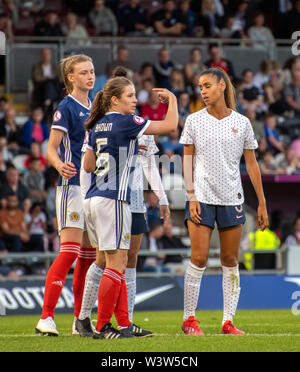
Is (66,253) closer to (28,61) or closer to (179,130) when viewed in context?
(179,130)

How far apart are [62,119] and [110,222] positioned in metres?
1.10

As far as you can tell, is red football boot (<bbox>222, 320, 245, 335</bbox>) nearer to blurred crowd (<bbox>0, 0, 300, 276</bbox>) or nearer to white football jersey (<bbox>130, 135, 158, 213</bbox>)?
white football jersey (<bbox>130, 135, 158, 213</bbox>)

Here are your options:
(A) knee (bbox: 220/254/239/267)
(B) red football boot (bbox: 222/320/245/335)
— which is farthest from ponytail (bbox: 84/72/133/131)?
(B) red football boot (bbox: 222/320/245/335)

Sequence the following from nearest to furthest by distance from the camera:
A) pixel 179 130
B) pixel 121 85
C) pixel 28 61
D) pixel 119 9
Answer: pixel 121 85 → pixel 179 130 → pixel 28 61 → pixel 119 9

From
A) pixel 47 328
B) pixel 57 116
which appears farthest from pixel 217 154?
pixel 47 328

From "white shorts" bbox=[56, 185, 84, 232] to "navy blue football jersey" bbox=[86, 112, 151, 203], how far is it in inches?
19.2

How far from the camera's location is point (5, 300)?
12.6 m

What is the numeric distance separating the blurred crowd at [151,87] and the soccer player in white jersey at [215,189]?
6.16m

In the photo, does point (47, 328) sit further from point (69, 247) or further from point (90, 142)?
point (90, 142)

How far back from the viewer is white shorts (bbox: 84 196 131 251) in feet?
22.2

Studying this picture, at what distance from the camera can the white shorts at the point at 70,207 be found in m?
7.31
